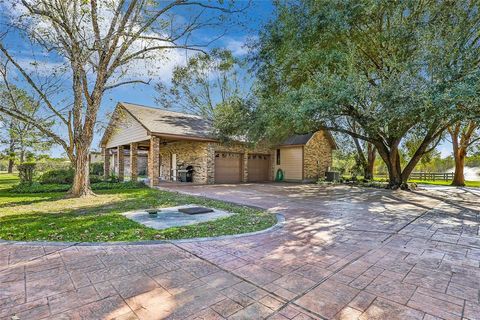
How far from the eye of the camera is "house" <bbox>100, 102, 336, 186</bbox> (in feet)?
45.3

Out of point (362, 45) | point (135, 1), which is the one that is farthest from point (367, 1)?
point (135, 1)

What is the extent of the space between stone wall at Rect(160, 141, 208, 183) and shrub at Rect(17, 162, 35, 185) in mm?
7454

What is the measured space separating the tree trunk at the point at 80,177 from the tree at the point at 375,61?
719cm

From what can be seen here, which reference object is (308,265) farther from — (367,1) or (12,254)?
(367,1)

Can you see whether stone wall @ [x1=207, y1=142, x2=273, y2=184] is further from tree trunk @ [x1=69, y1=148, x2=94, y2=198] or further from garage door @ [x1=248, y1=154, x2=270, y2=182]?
tree trunk @ [x1=69, y1=148, x2=94, y2=198]

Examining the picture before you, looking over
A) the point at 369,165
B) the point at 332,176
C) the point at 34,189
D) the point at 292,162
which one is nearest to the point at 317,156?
the point at 332,176

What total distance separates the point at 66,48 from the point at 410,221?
11.2 metres

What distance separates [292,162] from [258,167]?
94.7 inches

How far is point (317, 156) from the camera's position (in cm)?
1839

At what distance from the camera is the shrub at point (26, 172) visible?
11931mm

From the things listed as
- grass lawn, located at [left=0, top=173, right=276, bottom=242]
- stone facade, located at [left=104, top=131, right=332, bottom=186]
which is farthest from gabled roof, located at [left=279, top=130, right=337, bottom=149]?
grass lawn, located at [left=0, top=173, right=276, bottom=242]

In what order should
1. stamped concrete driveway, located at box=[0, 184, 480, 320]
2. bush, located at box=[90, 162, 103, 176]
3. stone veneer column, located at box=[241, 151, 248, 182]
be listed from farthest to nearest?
bush, located at box=[90, 162, 103, 176] < stone veneer column, located at box=[241, 151, 248, 182] < stamped concrete driveway, located at box=[0, 184, 480, 320]

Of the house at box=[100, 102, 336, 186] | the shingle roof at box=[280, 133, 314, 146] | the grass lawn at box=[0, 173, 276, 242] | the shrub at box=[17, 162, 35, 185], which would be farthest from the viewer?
the shingle roof at box=[280, 133, 314, 146]

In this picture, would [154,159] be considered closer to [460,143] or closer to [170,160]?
[170,160]
